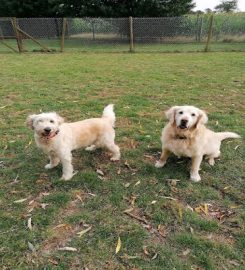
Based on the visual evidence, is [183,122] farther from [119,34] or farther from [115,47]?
[119,34]

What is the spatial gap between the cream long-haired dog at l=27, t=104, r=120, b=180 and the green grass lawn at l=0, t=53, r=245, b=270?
22cm

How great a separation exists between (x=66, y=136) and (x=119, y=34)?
15690 millimetres

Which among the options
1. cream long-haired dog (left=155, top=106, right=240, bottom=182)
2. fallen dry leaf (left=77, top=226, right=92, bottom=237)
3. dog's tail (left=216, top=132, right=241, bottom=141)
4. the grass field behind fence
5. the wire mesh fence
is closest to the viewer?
fallen dry leaf (left=77, top=226, right=92, bottom=237)

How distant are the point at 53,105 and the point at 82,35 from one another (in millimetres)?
13417

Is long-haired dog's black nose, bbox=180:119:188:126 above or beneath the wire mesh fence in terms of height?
above

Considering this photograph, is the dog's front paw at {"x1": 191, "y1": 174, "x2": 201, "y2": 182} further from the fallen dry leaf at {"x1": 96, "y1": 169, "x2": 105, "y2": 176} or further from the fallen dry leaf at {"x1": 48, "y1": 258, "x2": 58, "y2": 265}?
the fallen dry leaf at {"x1": 48, "y1": 258, "x2": 58, "y2": 265}

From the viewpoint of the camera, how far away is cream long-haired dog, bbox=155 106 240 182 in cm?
385

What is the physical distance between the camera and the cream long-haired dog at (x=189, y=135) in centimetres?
385

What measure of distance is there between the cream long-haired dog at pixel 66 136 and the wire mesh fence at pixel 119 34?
13631 millimetres

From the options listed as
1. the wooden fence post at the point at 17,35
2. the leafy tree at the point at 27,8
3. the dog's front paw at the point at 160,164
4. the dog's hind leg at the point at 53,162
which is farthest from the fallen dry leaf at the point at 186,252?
the leafy tree at the point at 27,8

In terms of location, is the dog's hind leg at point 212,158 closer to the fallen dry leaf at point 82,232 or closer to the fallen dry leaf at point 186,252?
the fallen dry leaf at point 186,252

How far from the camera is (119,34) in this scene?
18.4m

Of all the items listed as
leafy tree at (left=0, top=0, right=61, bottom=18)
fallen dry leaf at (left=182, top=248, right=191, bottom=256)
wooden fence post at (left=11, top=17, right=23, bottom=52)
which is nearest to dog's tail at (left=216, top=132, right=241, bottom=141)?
fallen dry leaf at (left=182, top=248, right=191, bottom=256)

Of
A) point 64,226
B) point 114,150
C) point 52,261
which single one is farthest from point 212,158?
point 52,261
